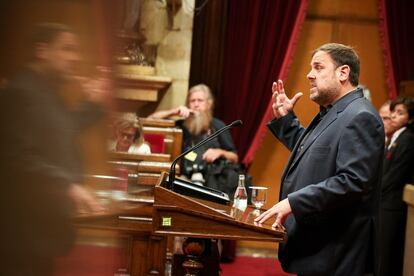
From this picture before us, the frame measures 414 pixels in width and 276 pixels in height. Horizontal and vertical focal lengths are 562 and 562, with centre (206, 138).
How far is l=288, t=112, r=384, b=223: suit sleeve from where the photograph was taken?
2.14 meters

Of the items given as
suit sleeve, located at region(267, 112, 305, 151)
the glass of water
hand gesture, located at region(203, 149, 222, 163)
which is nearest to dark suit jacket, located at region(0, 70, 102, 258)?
the glass of water

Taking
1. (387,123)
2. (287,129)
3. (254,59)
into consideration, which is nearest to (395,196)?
(387,123)

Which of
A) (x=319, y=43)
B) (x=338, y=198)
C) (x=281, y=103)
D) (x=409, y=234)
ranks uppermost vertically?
(x=319, y=43)

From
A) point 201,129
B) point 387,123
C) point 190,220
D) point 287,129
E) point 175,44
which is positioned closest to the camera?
point 190,220

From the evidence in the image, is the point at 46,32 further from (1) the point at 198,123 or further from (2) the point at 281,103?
(1) the point at 198,123

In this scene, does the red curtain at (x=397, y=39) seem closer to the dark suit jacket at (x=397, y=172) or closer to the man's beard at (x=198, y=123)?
the dark suit jacket at (x=397, y=172)

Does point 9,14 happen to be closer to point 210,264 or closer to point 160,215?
point 160,215

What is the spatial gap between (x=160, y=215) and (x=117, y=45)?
182 cm

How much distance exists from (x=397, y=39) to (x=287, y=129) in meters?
3.04

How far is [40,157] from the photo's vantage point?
27 cm

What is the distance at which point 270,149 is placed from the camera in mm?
5660

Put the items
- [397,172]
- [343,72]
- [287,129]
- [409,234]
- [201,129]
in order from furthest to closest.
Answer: [201,129] → [397,172] → [409,234] → [287,129] → [343,72]

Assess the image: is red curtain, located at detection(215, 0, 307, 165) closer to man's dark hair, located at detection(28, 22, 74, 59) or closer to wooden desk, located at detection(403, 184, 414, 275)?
wooden desk, located at detection(403, 184, 414, 275)

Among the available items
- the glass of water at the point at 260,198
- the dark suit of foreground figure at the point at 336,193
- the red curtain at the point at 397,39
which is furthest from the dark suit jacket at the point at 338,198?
the red curtain at the point at 397,39
